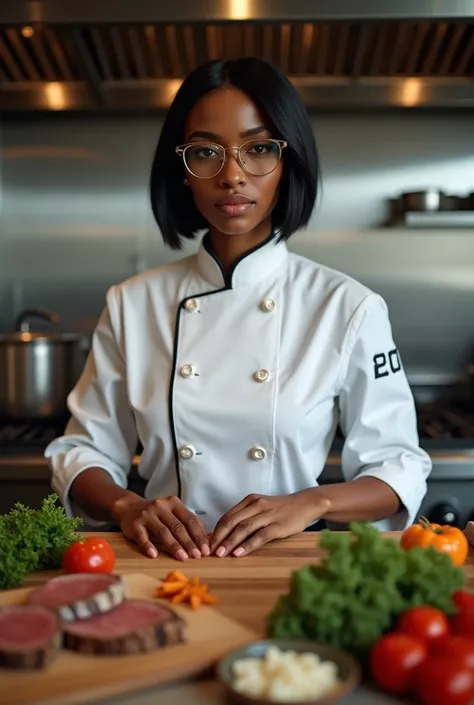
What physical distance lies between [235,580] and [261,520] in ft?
0.55

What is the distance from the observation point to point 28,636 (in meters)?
0.85

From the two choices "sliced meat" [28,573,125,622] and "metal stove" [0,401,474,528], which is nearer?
"sliced meat" [28,573,125,622]

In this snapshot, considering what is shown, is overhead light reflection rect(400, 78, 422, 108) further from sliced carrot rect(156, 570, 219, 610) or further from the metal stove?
sliced carrot rect(156, 570, 219, 610)

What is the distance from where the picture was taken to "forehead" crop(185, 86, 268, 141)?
4.78 feet

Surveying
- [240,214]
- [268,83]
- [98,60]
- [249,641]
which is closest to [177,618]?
[249,641]

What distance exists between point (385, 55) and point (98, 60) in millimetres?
819

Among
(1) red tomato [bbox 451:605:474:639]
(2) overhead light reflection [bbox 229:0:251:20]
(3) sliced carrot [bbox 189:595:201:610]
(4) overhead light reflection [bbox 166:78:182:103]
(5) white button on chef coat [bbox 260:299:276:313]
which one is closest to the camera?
(1) red tomato [bbox 451:605:474:639]

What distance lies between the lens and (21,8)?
6.70 ft

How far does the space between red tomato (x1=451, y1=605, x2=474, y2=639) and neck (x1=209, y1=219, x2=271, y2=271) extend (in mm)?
871

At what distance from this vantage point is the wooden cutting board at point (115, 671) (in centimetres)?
78

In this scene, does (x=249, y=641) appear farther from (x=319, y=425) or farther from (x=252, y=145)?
(x=252, y=145)

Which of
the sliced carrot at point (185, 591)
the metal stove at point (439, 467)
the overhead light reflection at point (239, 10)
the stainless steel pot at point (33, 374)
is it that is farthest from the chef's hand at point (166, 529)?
the overhead light reflection at point (239, 10)

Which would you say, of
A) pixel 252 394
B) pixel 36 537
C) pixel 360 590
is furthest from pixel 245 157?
pixel 360 590

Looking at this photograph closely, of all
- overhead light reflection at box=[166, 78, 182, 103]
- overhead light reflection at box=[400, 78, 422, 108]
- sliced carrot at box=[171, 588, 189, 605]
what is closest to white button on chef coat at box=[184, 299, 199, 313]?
sliced carrot at box=[171, 588, 189, 605]
